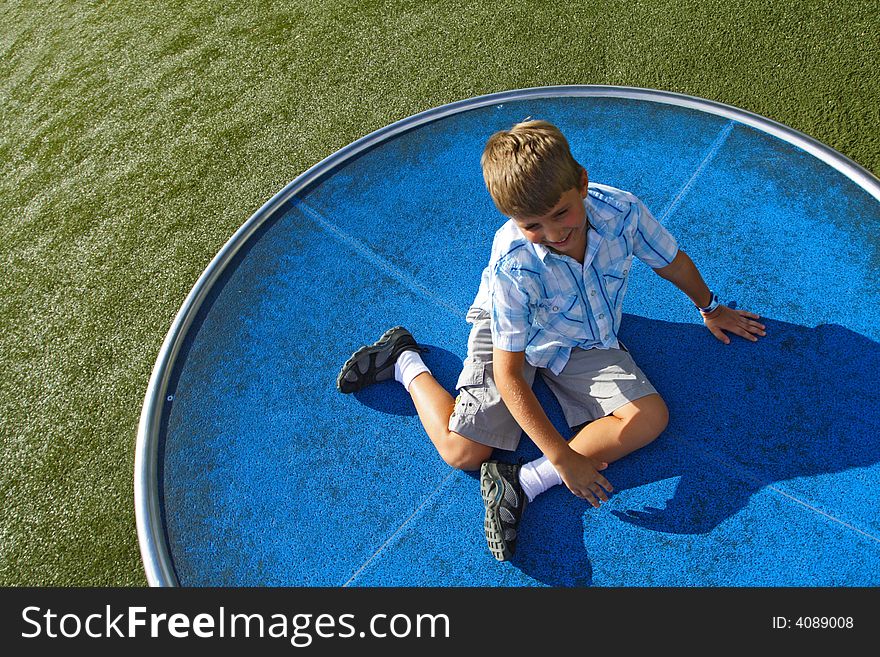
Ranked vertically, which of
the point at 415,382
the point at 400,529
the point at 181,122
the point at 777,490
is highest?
the point at 181,122

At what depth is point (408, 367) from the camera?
124 inches

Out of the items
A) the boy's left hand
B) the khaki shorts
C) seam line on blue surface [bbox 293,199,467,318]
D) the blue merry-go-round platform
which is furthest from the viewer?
seam line on blue surface [bbox 293,199,467,318]

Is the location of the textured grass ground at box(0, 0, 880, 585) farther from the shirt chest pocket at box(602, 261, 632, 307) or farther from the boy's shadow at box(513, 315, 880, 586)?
the shirt chest pocket at box(602, 261, 632, 307)

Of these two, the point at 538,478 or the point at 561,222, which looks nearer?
the point at 561,222

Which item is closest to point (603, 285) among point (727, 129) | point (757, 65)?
point (727, 129)

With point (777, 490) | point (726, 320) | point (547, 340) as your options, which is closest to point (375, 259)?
point (547, 340)

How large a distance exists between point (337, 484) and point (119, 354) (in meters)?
1.42

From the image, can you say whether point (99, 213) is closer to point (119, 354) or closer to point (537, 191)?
point (119, 354)

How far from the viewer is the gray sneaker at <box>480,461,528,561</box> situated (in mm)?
2668

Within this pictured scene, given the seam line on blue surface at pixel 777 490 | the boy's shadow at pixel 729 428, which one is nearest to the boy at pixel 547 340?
the boy's shadow at pixel 729 428

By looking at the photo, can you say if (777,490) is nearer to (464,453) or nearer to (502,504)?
(502,504)

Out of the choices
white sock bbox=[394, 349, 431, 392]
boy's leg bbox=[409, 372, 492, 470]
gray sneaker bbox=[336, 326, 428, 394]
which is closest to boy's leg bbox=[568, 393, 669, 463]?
boy's leg bbox=[409, 372, 492, 470]

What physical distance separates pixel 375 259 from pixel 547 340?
1231 millimetres

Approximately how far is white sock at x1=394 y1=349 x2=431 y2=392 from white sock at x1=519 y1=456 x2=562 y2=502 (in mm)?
657
